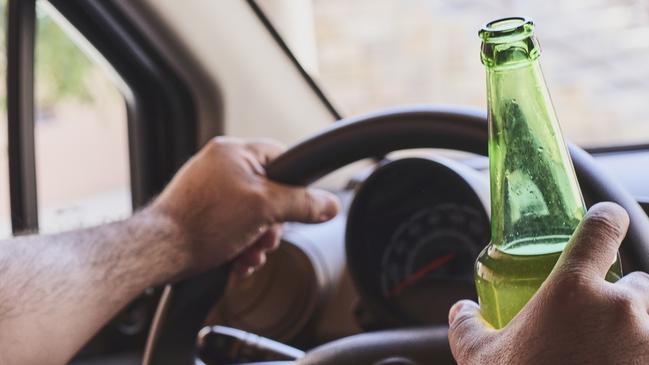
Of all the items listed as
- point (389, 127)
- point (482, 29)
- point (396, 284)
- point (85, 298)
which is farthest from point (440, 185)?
point (482, 29)

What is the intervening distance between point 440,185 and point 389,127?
0.31 m

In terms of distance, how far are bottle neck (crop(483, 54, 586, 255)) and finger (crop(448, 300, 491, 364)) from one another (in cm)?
7

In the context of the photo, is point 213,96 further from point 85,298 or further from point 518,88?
point 518,88

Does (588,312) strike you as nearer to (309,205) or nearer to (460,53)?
(309,205)

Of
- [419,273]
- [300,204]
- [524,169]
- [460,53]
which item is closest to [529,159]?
[524,169]

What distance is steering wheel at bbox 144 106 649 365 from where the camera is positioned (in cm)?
100

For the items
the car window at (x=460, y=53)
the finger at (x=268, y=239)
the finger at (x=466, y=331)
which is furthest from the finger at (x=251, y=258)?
the finger at (x=466, y=331)

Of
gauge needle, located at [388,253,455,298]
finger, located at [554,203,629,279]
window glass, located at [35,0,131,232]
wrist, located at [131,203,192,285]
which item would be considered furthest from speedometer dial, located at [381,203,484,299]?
window glass, located at [35,0,131,232]

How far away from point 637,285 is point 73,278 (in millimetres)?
832

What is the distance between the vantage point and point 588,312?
711 millimetres

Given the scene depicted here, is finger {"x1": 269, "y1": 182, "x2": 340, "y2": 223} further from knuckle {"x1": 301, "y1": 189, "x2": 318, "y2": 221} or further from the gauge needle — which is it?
the gauge needle

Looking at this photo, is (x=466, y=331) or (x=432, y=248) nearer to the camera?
(x=466, y=331)

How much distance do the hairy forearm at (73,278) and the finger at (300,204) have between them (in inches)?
5.8

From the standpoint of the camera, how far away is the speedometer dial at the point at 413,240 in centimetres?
145
